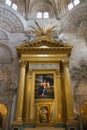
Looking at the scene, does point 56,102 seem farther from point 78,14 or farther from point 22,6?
point 22,6

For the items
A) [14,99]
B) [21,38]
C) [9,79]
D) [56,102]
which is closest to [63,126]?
[56,102]

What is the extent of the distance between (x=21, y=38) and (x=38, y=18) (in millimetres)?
3265

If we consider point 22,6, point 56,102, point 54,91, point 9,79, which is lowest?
point 56,102

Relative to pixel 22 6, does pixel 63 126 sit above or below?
below

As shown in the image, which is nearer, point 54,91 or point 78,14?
point 54,91

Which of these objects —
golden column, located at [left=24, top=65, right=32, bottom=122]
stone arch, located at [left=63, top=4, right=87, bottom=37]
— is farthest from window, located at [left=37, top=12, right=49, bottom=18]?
golden column, located at [left=24, top=65, right=32, bottom=122]

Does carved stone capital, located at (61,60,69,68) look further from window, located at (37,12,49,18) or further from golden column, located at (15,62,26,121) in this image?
window, located at (37,12,49,18)

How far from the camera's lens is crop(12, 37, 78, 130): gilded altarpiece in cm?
1121

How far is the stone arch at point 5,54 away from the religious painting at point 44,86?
11.4 feet

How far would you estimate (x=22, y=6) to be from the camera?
60.2ft

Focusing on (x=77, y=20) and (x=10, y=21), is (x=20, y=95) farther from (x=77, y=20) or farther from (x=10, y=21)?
(x=77, y=20)

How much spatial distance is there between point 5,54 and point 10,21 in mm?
3954

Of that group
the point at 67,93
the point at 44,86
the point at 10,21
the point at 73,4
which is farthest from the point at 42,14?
the point at 67,93

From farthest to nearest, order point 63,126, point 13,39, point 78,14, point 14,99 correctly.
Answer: point 78,14
point 13,39
point 14,99
point 63,126
